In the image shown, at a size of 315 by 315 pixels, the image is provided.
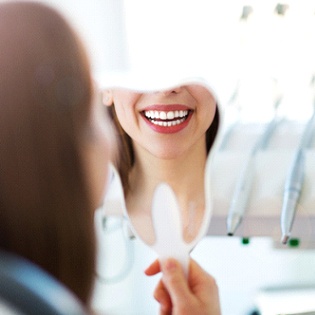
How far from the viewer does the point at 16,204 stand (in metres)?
0.74

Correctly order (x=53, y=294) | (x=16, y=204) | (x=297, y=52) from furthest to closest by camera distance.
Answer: (x=297, y=52)
(x=16, y=204)
(x=53, y=294)

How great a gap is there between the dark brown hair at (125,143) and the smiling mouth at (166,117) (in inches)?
1.6

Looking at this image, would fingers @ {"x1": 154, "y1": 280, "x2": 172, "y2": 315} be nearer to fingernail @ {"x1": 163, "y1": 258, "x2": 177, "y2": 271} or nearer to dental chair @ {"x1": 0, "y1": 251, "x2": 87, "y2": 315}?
fingernail @ {"x1": 163, "y1": 258, "x2": 177, "y2": 271}

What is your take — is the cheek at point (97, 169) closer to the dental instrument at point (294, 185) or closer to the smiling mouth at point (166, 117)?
the smiling mouth at point (166, 117)

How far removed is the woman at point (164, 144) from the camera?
801 mm

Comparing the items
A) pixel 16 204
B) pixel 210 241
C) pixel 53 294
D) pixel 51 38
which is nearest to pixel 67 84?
pixel 51 38

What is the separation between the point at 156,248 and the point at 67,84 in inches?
11.0

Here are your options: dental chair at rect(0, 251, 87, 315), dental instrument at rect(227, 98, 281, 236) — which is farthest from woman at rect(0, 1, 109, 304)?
dental chair at rect(0, 251, 87, 315)

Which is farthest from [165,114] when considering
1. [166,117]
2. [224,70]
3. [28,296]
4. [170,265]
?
[28,296]

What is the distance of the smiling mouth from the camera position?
2.64 feet

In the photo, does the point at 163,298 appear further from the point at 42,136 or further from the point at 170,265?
the point at 42,136

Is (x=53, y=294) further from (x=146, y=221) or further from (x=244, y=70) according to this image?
(x=244, y=70)

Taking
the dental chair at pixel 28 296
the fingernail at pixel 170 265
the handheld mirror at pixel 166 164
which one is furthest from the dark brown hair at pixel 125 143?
the dental chair at pixel 28 296

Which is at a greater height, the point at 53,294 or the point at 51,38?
the point at 51,38
